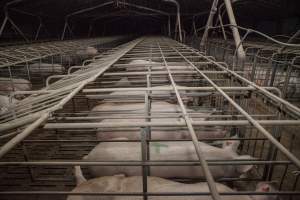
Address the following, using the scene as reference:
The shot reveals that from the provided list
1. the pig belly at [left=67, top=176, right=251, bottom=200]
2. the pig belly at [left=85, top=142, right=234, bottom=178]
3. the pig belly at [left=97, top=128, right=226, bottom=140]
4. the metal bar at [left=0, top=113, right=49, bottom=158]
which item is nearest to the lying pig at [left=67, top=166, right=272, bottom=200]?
the pig belly at [left=67, top=176, right=251, bottom=200]

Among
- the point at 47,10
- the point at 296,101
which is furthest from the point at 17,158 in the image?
the point at 47,10

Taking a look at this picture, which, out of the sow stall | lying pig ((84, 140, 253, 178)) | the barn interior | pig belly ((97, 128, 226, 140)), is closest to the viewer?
the barn interior

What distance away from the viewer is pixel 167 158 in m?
1.98

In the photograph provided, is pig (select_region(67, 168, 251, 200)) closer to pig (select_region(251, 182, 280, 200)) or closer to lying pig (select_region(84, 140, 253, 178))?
pig (select_region(251, 182, 280, 200))

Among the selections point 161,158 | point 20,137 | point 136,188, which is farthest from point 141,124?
point 161,158

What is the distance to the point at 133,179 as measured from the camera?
5.70 ft

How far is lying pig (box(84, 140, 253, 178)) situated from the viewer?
1.97 metres

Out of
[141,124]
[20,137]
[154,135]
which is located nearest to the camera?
[20,137]

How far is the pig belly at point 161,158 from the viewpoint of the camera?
6.48 feet

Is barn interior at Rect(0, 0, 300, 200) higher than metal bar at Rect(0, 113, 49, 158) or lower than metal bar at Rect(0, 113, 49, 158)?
lower

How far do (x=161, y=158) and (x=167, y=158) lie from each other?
0.05 m

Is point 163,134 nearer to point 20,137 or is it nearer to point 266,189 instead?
point 266,189

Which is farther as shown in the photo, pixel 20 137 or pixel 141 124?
pixel 141 124

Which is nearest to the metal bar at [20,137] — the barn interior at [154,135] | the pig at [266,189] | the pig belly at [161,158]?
the barn interior at [154,135]
